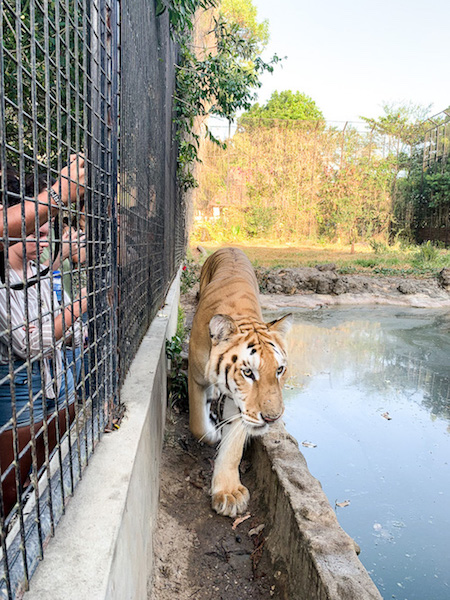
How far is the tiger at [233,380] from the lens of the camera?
7.39 ft

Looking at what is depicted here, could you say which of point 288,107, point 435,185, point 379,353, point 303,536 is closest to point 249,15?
point 288,107

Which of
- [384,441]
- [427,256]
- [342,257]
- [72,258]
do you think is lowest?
[384,441]

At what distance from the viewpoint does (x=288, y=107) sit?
112 ft

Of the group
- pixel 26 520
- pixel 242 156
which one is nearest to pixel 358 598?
pixel 26 520

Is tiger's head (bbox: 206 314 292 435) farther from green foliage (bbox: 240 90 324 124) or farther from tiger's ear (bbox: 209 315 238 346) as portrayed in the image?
green foliage (bbox: 240 90 324 124)

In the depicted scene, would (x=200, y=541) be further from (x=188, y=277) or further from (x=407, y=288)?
(x=407, y=288)

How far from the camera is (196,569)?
6.67ft

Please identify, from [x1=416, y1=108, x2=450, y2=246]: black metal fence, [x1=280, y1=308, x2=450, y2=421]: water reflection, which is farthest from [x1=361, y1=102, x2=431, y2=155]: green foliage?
[x1=280, y1=308, x2=450, y2=421]: water reflection

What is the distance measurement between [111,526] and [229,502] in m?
1.41

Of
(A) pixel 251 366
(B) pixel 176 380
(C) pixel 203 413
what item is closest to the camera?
(A) pixel 251 366

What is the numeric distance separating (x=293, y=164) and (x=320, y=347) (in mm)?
12787

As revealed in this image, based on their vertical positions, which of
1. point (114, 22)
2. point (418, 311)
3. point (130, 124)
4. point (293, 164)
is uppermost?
point (293, 164)

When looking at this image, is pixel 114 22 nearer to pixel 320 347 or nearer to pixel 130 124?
pixel 130 124

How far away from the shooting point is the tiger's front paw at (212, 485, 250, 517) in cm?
240
